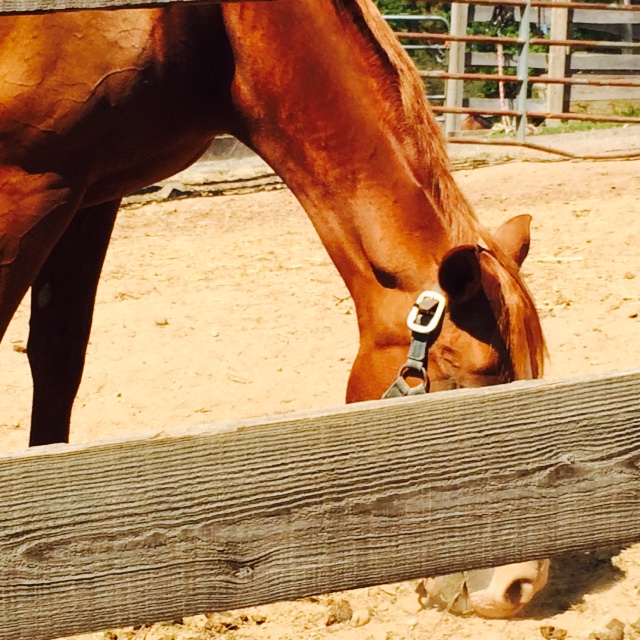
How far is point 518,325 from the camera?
2000 millimetres

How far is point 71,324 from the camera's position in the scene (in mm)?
2785

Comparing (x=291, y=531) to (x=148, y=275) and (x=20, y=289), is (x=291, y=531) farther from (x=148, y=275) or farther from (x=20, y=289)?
(x=148, y=275)

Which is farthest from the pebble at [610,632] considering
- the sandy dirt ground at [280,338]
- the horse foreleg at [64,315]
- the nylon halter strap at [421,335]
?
the horse foreleg at [64,315]

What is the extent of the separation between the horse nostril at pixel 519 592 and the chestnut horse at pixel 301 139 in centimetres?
57

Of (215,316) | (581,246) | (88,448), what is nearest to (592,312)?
(581,246)

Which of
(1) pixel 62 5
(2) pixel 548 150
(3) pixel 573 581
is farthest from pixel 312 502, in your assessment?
(2) pixel 548 150

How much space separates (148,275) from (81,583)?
4206 millimetres

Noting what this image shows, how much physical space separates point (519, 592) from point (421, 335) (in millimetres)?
783

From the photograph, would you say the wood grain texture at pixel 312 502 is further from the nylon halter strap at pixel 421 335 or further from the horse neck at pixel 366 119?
the horse neck at pixel 366 119

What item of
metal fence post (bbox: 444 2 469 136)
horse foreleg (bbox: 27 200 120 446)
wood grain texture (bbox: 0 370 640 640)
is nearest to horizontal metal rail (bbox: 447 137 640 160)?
metal fence post (bbox: 444 2 469 136)

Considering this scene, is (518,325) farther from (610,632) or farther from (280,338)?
(280,338)

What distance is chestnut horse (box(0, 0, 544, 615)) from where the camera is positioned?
1980 millimetres

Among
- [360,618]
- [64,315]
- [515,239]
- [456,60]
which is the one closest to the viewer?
[515,239]

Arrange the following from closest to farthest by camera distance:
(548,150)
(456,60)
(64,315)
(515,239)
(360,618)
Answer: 1. (515,239)
2. (360,618)
3. (64,315)
4. (548,150)
5. (456,60)
